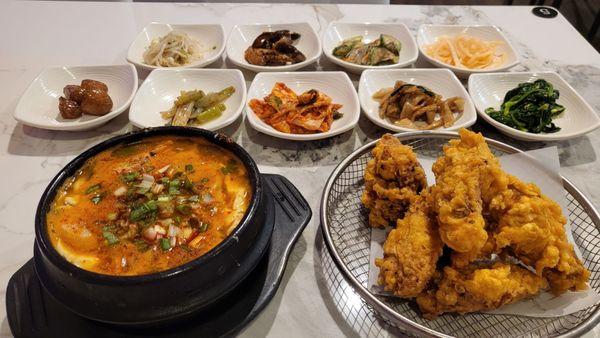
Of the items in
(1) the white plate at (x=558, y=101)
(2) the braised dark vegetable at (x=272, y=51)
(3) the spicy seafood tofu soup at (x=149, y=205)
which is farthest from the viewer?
(2) the braised dark vegetable at (x=272, y=51)

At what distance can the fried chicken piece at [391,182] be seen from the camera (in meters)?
1.92

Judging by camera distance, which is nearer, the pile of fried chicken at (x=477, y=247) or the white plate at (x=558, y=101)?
the pile of fried chicken at (x=477, y=247)

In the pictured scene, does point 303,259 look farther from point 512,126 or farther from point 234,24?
point 234,24

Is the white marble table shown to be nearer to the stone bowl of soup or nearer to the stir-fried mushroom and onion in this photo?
the stir-fried mushroom and onion

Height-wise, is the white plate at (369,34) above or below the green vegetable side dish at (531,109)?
above

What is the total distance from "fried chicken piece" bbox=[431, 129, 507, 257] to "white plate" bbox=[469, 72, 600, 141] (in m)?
0.94

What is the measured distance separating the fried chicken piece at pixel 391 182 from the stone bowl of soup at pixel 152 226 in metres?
0.55

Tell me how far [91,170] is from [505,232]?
168cm

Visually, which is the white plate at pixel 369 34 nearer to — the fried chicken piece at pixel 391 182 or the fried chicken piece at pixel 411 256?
the fried chicken piece at pixel 391 182

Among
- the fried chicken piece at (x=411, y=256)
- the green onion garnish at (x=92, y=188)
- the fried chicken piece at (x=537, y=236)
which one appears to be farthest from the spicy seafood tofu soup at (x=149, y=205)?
the fried chicken piece at (x=537, y=236)

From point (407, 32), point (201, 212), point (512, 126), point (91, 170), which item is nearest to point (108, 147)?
point (91, 170)

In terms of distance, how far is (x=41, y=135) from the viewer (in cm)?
268

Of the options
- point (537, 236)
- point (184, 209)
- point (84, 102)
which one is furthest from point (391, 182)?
point (84, 102)

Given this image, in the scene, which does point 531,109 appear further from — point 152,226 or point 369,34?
point 152,226
